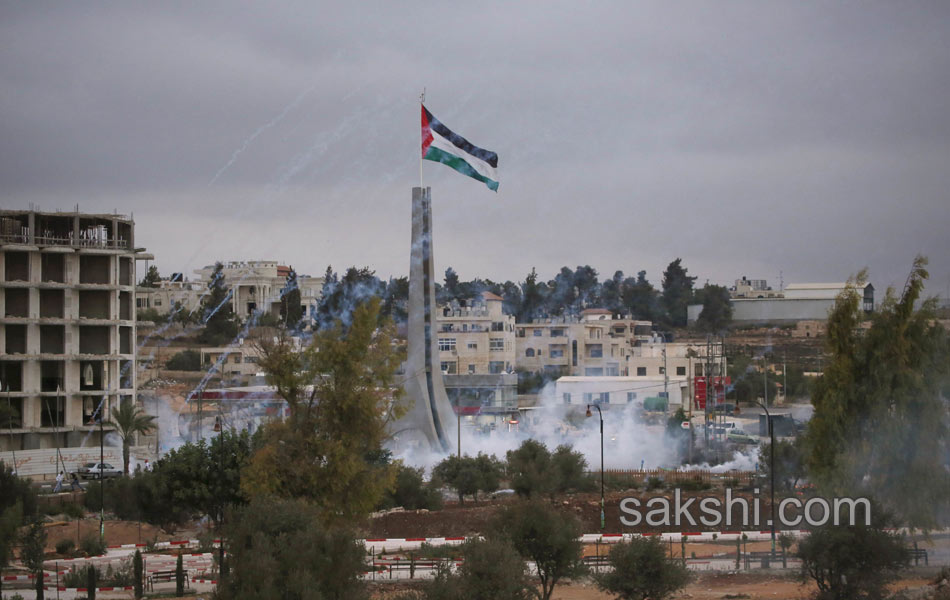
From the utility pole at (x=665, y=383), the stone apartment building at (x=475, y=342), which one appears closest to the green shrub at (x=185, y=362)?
the stone apartment building at (x=475, y=342)

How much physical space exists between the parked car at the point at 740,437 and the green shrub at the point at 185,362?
5063cm

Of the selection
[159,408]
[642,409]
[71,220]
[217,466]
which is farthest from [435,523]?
[159,408]

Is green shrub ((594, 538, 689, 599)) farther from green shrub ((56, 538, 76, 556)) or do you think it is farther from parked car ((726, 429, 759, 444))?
parked car ((726, 429, 759, 444))

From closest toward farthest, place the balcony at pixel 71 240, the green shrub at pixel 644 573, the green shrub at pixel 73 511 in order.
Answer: the green shrub at pixel 644 573, the green shrub at pixel 73 511, the balcony at pixel 71 240

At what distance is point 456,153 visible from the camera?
54.4 meters

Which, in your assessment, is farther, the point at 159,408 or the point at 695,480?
the point at 159,408

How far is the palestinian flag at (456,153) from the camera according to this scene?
177 ft

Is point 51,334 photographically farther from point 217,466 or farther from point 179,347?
point 179,347

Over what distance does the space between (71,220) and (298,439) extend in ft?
145

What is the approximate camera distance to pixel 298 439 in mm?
29203

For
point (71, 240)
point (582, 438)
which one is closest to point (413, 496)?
point (582, 438)

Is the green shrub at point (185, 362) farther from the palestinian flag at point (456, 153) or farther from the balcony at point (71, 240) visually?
the palestinian flag at point (456, 153)

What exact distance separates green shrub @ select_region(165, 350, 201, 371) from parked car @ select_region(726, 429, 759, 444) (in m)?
50.6

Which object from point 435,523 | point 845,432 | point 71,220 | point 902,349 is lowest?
point 435,523
